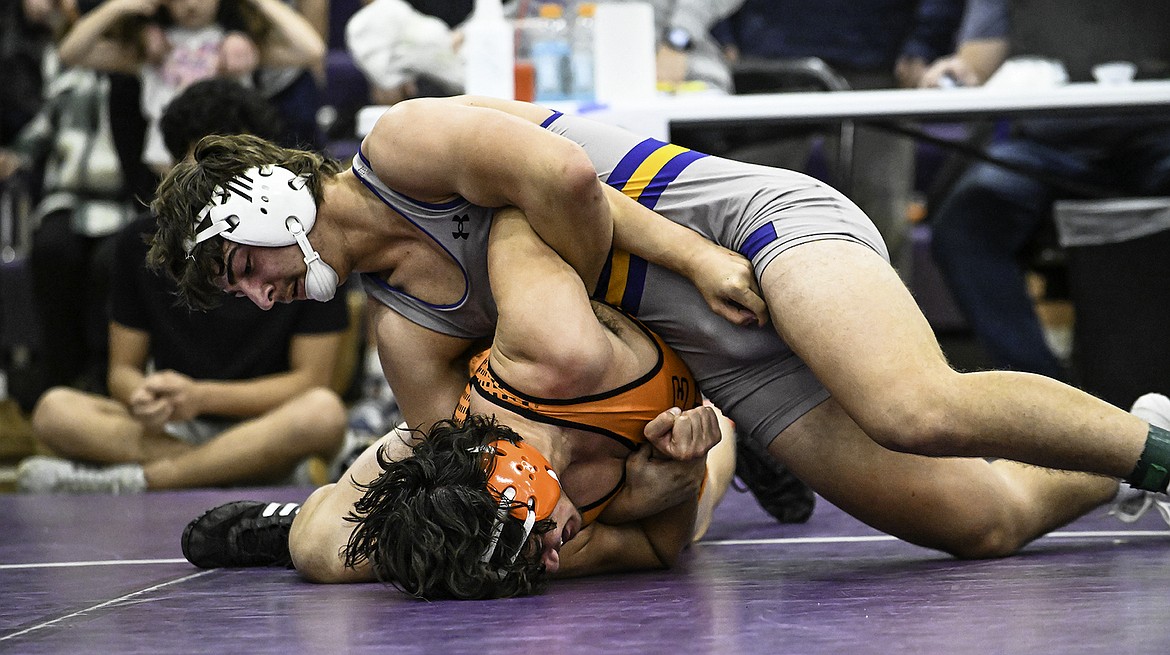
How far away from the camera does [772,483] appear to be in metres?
2.79

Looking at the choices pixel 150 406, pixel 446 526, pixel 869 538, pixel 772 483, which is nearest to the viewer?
pixel 446 526

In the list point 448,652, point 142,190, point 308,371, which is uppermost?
point 448,652

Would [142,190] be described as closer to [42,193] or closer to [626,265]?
[42,193]

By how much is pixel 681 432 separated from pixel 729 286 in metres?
0.23

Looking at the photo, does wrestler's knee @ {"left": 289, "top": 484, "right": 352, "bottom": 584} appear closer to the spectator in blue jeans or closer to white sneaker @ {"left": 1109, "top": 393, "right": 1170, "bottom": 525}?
white sneaker @ {"left": 1109, "top": 393, "right": 1170, "bottom": 525}

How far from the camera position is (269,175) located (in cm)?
221

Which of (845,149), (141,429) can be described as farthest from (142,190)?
(845,149)

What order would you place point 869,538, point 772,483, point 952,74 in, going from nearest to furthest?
point 869,538
point 772,483
point 952,74

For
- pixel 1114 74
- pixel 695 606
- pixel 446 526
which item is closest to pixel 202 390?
pixel 446 526

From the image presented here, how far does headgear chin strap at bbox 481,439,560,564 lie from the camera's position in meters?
1.79

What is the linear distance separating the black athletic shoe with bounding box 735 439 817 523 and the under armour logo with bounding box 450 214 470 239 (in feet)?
2.87

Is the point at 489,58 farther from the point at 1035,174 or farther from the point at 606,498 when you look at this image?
the point at 606,498

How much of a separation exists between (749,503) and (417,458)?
5.27 ft

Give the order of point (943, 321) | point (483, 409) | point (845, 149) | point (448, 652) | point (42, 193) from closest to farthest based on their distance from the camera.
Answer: point (448, 652) → point (483, 409) → point (845, 149) → point (943, 321) → point (42, 193)
